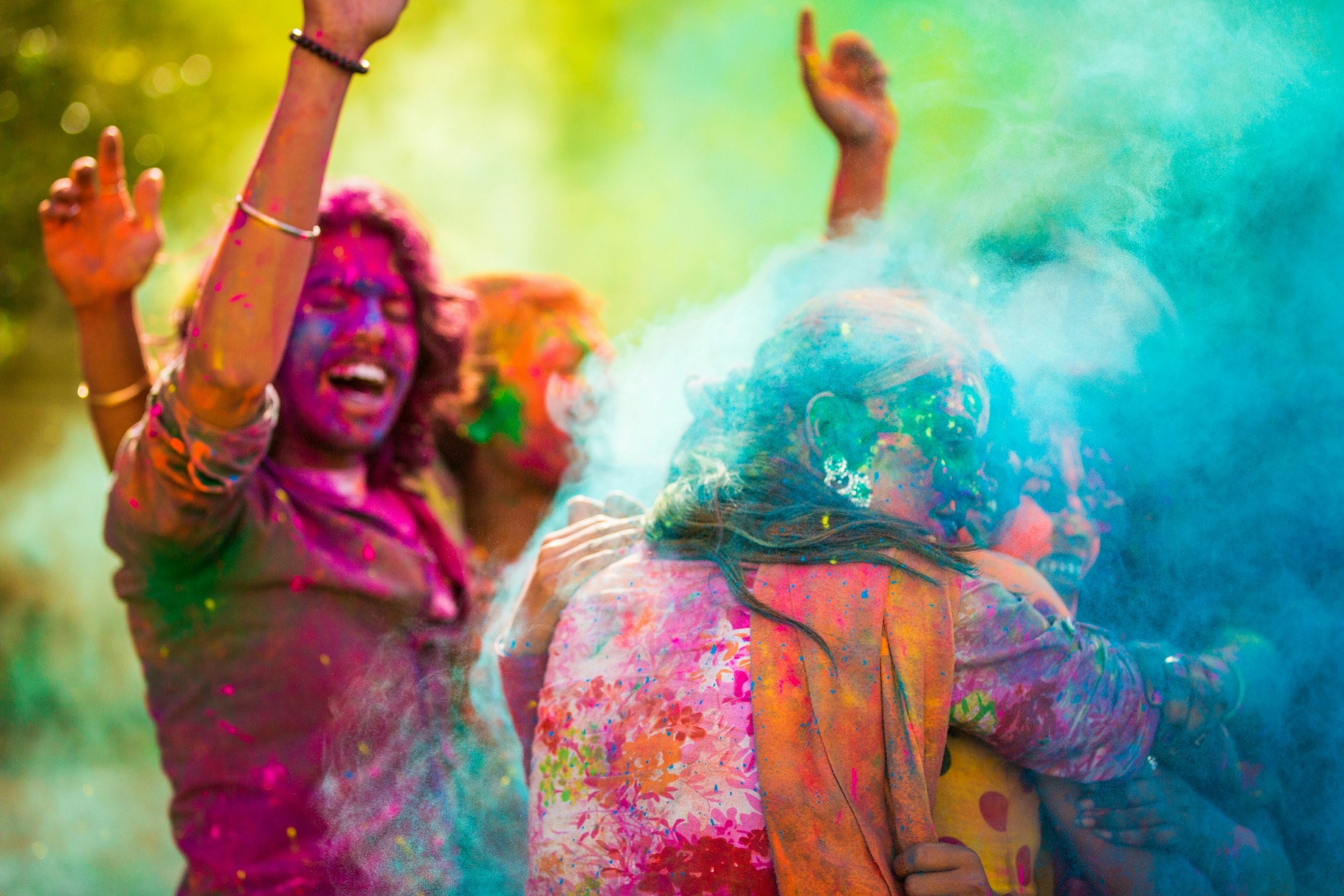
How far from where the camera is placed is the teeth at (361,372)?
8.82ft

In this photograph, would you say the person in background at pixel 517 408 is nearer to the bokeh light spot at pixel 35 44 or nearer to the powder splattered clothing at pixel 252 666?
the powder splattered clothing at pixel 252 666

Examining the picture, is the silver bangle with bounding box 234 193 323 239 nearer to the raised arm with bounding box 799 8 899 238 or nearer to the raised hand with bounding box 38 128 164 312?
the raised hand with bounding box 38 128 164 312

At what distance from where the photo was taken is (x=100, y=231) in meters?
2.80

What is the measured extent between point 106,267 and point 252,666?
1.17 m

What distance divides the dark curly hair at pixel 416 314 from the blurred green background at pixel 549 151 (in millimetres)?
504

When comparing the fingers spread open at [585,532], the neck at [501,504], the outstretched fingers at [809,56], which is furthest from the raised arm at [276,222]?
the neck at [501,504]

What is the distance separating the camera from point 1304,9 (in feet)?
6.31

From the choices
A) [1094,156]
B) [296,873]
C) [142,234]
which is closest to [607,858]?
[296,873]

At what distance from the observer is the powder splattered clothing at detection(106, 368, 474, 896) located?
236 centimetres

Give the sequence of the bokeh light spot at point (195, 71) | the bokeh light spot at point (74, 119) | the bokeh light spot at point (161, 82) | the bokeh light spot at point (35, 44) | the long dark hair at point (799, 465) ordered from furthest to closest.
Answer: the bokeh light spot at point (195, 71), the bokeh light spot at point (161, 82), the bokeh light spot at point (74, 119), the bokeh light spot at point (35, 44), the long dark hair at point (799, 465)

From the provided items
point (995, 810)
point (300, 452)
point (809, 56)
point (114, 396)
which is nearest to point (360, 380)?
point (300, 452)

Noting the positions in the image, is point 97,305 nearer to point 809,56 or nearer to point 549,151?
point 809,56

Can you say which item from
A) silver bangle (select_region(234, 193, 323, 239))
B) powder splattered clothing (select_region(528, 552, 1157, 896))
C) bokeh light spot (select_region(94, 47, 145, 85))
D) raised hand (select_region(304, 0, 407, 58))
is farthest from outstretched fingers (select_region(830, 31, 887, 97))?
bokeh light spot (select_region(94, 47, 145, 85))

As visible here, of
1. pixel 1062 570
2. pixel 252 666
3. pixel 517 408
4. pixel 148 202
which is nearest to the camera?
pixel 1062 570
